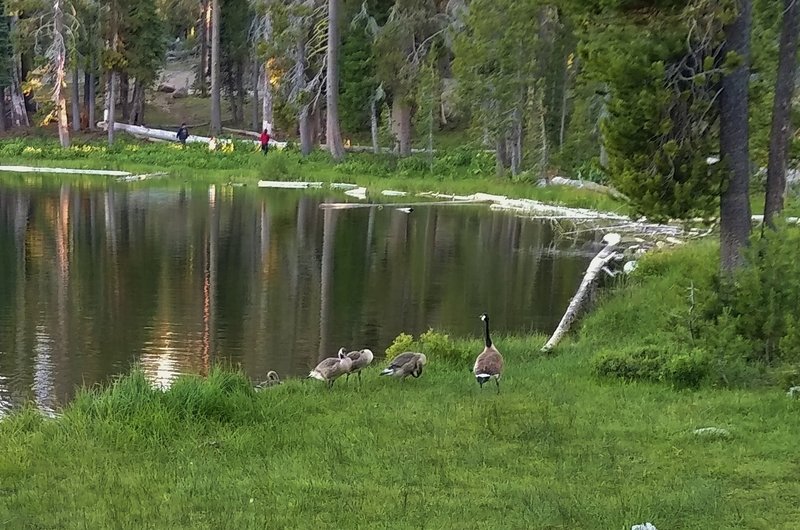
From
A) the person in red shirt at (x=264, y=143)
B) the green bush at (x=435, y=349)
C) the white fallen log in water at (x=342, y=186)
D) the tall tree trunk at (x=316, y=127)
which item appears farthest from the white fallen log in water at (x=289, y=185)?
the green bush at (x=435, y=349)

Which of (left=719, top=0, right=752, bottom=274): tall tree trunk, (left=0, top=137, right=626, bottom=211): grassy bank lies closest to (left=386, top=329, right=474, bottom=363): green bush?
(left=719, top=0, right=752, bottom=274): tall tree trunk

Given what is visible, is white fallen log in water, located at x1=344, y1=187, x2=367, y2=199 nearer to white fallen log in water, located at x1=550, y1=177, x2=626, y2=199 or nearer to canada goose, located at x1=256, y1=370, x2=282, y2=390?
white fallen log in water, located at x1=550, y1=177, x2=626, y2=199

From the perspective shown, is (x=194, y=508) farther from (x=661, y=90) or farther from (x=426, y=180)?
(x=426, y=180)

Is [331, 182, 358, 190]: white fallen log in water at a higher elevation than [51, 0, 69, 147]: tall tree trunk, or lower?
lower

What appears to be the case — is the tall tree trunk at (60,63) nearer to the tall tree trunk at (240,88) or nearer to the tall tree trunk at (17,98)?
the tall tree trunk at (17,98)

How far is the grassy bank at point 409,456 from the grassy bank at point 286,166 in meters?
24.3

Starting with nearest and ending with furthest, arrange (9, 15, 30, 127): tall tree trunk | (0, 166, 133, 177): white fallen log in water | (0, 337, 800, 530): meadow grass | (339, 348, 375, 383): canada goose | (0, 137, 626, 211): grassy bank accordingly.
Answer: (0, 337, 800, 530): meadow grass → (339, 348, 375, 383): canada goose → (0, 137, 626, 211): grassy bank → (0, 166, 133, 177): white fallen log in water → (9, 15, 30, 127): tall tree trunk

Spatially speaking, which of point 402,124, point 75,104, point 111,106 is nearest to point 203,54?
point 75,104

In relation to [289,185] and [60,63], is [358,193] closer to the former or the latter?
[289,185]

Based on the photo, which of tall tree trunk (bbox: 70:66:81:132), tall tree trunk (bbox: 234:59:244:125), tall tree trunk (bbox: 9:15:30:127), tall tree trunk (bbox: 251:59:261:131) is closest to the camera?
tall tree trunk (bbox: 70:66:81:132)

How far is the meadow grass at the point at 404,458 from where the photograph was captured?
275 inches

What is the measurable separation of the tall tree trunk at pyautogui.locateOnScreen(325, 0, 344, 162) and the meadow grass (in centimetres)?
3498

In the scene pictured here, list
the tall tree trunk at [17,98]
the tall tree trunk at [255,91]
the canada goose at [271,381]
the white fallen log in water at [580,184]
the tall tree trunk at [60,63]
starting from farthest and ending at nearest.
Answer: the tall tree trunk at [17,98] < the tall tree trunk at [255,91] < the tall tree trunk at [60,63] < the white fallen log in water at [580,184] < the canada goose at [271,381]

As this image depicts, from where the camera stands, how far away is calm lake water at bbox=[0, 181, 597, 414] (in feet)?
49.2
